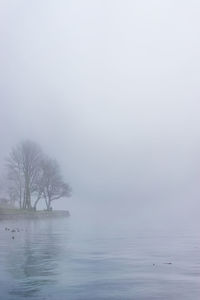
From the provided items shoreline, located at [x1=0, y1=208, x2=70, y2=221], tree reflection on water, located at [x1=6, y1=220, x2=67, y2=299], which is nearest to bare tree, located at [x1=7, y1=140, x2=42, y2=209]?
shoreline, located at [x1=0, y1=208, x2=70, y2=221]

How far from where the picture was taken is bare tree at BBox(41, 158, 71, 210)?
104375 millimetres

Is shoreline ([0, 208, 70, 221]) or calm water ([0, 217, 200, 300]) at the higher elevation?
shoreline ([0, 208, 70, 221])

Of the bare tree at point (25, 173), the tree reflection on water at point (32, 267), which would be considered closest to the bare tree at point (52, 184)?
the bare tree at point (25, 173)

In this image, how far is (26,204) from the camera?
9562 cm

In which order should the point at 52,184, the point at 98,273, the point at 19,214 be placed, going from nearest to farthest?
the point at 98,273 → the point at 19,214 → the point at 52,184

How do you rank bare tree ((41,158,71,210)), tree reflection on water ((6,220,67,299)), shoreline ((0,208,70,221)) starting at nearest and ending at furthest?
tree reflection on water ((6,220,67,299)) < shoreline ((0,208,70,221)) < bare tree ((41,158,71,210))

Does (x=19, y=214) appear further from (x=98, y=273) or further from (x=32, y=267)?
(x=98, y=273)

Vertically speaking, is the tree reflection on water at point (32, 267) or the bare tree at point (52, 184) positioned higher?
the bare tree at point (52, 184)

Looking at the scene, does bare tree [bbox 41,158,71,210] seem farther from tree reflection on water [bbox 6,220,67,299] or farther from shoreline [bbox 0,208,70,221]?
tree reflection on water [bbox 6,220,67,299]

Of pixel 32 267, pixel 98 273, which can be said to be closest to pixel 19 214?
pixel 32 267

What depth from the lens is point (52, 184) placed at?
351 feet

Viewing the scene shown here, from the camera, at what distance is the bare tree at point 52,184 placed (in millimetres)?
104375

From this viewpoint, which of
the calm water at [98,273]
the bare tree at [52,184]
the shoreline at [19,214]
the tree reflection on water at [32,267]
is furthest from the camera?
the bare tree at [52,184]

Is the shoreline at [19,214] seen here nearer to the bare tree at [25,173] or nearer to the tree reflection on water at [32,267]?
the bare tree at [25,173]
